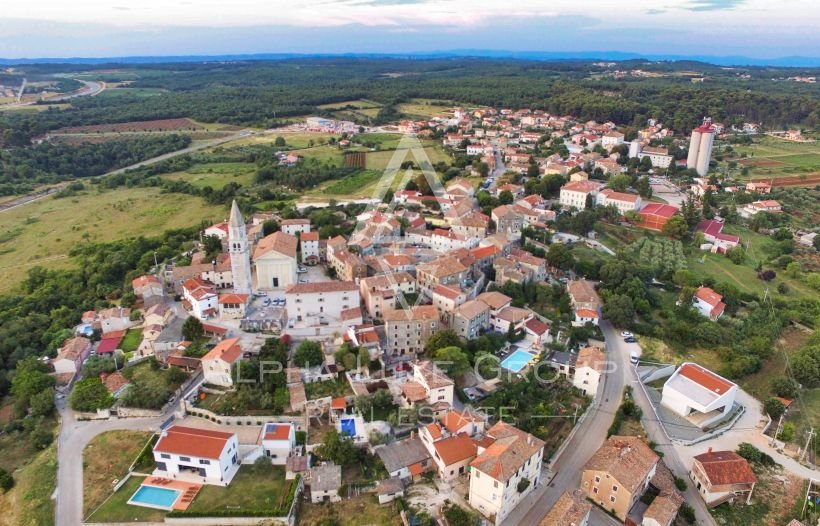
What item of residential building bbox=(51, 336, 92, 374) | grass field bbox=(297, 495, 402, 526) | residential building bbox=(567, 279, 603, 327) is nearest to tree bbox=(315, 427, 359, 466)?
grass field bbox=(297, 495, 402, 526)

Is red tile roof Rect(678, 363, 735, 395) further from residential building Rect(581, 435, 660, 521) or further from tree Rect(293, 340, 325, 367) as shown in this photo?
tree Rect(293, 340, 325, 367)

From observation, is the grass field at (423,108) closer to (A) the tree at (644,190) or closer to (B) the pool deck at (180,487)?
(A) the tree at (644,190)

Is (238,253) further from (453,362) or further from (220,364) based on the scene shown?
(453,362)

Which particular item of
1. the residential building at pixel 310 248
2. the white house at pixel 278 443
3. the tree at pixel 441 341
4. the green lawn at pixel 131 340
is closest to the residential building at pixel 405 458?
the white house at pixel 278 443

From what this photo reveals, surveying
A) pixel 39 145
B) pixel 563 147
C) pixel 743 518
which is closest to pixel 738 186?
pixel 563 147

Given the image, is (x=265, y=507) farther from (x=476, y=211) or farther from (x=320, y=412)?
(x=476, y=211)

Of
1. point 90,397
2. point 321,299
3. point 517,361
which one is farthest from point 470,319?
point 90,397
